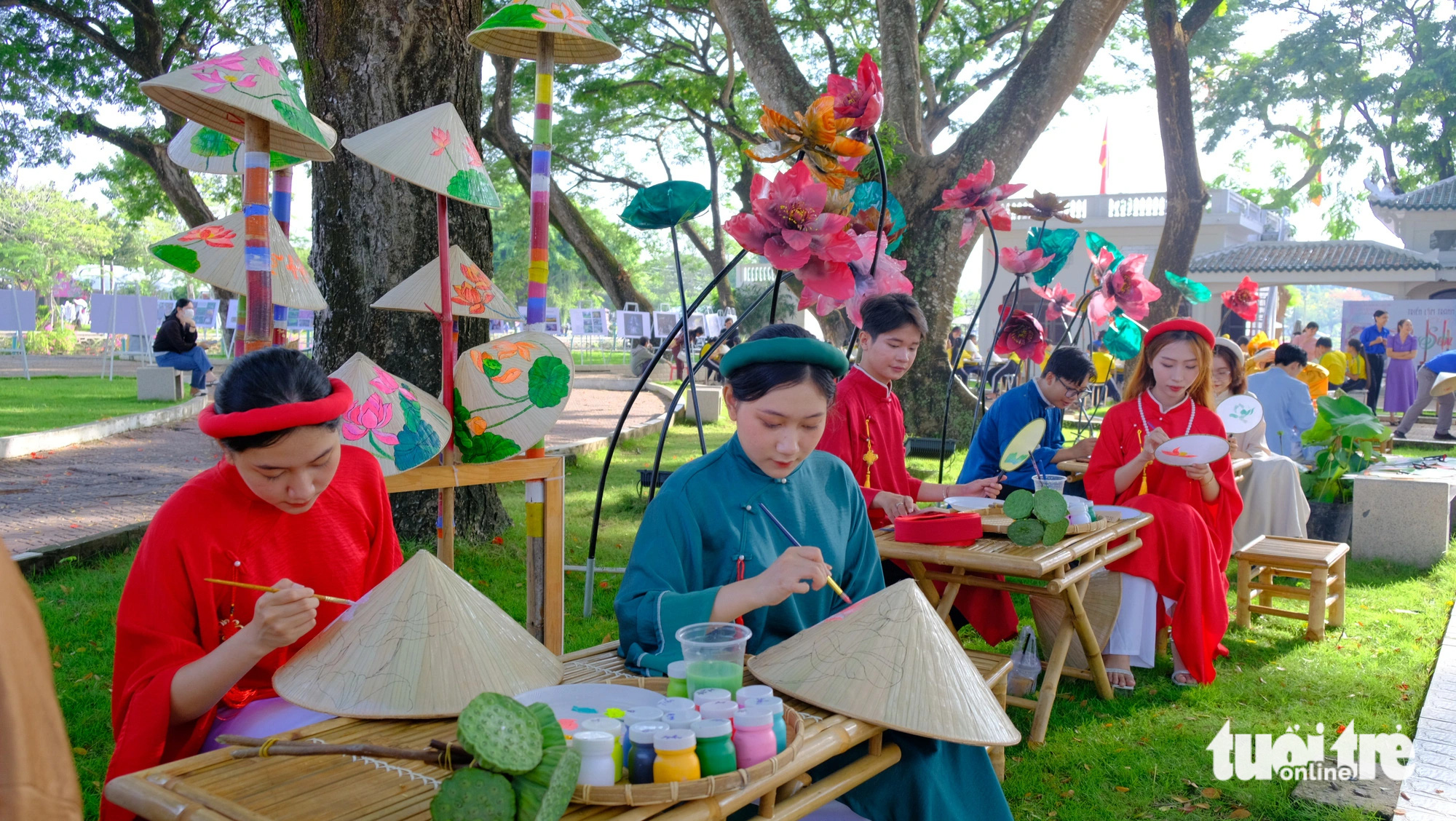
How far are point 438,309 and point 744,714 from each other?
1.86 metres

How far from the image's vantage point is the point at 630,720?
1.39 metres

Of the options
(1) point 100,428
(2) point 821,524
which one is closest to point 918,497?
(2) point 821,524

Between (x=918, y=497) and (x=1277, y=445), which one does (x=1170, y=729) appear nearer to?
(x=918, y=497)

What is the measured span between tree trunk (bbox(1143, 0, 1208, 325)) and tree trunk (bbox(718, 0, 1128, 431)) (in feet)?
5.61

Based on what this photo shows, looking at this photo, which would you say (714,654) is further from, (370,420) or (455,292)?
(455,292)

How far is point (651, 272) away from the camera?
73.6 meters

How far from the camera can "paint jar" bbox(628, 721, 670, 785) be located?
130 cm

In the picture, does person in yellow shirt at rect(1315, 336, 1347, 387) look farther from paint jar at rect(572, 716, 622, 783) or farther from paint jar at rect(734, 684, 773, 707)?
paint jar at rect(572, 716, 622, 783)

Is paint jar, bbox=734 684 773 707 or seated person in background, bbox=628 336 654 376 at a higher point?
seated person in background, bbox=628 336 654 376

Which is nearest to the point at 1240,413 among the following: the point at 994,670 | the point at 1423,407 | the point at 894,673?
the point at 994,670

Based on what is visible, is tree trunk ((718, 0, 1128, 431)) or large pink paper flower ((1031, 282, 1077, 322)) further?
tree trunk ((718, 0, 1128, 431))

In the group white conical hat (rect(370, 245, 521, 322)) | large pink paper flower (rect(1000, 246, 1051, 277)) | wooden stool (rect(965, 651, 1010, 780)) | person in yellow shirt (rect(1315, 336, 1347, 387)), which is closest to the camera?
wooden stool (rect(965, 651, 1010, 780))

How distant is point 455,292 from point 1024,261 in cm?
340

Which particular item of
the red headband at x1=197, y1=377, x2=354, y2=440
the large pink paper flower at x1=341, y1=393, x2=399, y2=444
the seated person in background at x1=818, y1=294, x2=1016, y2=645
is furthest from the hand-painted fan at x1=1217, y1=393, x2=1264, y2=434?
the red headband at x1=197, y1=377, x2=354, y2=440
